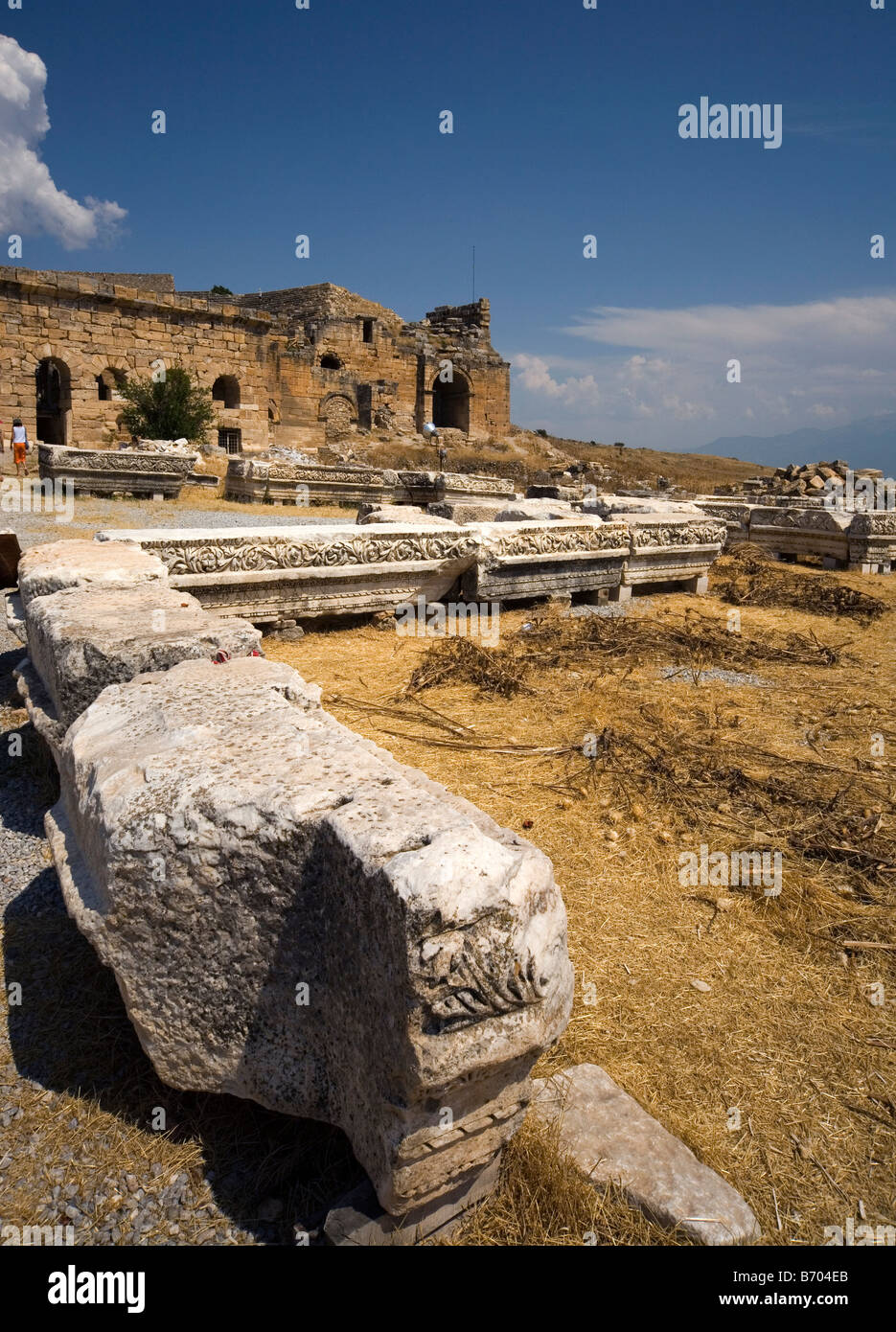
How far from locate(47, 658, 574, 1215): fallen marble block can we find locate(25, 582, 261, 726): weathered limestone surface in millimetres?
853

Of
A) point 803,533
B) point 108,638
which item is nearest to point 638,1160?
point 108,638

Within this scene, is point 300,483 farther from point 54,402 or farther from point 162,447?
point 54,402

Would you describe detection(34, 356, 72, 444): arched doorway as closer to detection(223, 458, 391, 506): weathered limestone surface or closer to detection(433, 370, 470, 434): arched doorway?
detection(223, 458, 391, 506): weathered limestone surface

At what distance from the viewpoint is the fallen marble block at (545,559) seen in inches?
263

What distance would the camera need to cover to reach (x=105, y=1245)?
1598mm

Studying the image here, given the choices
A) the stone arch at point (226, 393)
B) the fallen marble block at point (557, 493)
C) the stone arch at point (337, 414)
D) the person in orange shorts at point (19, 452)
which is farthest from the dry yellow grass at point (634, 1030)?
the stone arch at point (337, 414)

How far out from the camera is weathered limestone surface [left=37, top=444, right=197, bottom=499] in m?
13.9

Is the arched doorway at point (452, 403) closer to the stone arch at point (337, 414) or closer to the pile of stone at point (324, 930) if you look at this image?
the stone arch at point (337, 414)

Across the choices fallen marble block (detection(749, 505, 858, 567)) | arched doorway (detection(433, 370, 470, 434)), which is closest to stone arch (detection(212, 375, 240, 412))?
arched doorway (detection(433, 370, 470, 434))

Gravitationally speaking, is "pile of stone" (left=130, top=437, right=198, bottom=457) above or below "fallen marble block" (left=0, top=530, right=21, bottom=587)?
above

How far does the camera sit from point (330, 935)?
1.71m

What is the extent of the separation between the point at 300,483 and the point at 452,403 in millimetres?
19849

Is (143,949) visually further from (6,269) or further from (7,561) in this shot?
→ (6,269)

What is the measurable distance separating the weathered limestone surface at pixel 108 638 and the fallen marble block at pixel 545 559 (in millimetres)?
3339
